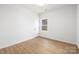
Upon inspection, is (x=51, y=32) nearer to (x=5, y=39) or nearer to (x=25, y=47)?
(x=25, y=47)

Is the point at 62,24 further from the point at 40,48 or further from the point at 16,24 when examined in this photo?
the point at 16,24

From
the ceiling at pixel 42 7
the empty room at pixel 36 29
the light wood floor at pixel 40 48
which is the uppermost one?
the ceiling at pixel 42 7

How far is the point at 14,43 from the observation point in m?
1.47

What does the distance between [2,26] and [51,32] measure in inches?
31.8

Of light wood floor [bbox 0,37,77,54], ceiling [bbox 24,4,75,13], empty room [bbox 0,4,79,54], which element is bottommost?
light wood floor [bbox 0,37,77,54]

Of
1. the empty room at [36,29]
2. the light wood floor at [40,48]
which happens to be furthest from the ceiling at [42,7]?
the light wood floor at [40,48]

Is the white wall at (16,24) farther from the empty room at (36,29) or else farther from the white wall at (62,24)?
the white wall at (62,24)

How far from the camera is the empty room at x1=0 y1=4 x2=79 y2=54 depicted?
1438 mm

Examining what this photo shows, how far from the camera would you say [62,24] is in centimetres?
150

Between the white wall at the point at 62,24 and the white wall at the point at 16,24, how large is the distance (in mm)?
178

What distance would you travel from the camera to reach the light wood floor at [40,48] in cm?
145

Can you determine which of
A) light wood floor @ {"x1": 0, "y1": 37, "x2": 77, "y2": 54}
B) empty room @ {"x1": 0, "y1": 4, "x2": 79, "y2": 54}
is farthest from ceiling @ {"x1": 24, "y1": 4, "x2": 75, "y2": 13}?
light wood floor @ {"x1": 0, "y1": 37, "x2": 77, "y2": 54}

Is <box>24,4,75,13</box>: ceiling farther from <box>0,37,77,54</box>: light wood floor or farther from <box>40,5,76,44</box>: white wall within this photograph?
<box>0,37,77,54</box>: light wood floor
